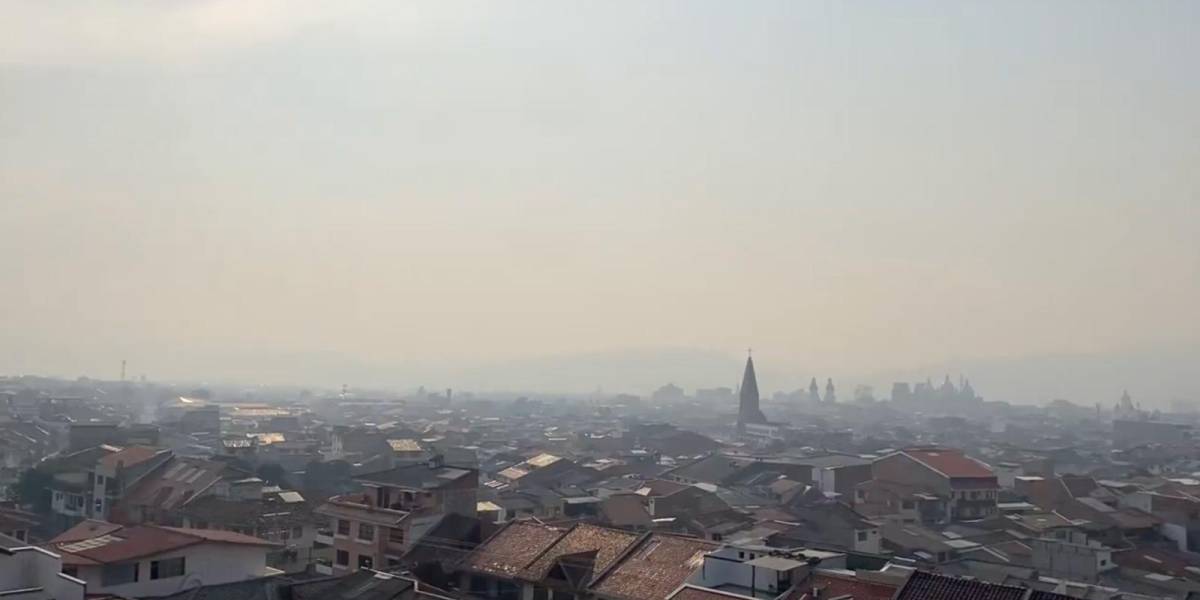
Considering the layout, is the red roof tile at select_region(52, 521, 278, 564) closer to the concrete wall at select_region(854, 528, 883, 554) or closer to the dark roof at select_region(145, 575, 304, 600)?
the dark roof at select_region(145, 575, 304, 600)

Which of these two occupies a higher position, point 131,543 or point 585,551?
point 131,543

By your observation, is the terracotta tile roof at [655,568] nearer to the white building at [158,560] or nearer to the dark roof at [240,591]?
the dark roof at [240,591]

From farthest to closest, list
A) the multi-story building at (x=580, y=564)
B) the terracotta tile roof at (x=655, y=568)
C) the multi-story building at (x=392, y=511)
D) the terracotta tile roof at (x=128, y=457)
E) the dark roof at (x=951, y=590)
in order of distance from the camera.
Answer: the terracotta tile roof at (x=128, y=457), the multi-story building at (x=392, y=511), the multi-story building at (x=580, y=564), the terracotta tile roof at (x=655, y=568), the dark roof at (x=951, y=590)

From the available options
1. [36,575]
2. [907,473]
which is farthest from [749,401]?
[36,575]

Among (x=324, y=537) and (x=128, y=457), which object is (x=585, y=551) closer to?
(x=324, y=537)

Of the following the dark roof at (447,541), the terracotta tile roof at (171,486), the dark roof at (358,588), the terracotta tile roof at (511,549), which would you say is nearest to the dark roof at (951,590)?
the dark roof at (358,588)
